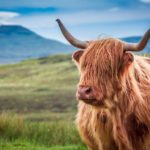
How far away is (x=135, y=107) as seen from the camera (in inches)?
296

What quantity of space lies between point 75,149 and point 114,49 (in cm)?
492

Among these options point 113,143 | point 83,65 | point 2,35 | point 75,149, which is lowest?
point 2,35

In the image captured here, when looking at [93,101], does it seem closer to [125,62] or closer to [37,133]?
[125,62]

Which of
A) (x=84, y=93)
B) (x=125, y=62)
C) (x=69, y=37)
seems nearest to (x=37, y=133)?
(x=69, y=37)

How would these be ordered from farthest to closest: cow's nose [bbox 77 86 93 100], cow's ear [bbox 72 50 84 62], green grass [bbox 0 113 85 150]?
1. green grass [bbox 0 113 85 150]
2. cow's ear [bbox 72 50 84 62]
3. cow's nose [bbox 77 86 93 100]

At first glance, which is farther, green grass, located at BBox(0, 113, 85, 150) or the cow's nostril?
green grass, located at BBox(0, 113, 85, 150)

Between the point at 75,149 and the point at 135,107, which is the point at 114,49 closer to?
the point at 135,107

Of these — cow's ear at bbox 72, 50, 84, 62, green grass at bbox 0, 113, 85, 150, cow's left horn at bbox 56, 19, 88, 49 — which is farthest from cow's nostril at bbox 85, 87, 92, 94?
green grass at bbox 0, 113, 85, 150

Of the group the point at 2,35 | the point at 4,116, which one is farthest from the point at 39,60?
the point at 2,35

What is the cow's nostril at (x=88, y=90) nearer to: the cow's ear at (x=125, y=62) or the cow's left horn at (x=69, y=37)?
the cow's ear at (x=125, y=62)

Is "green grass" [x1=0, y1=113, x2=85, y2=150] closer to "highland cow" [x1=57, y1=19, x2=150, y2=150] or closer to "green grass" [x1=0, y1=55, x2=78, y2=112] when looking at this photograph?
"highland cow" [x1=57, y1=19, x2=150, y2=150]

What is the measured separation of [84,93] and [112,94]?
49 centimetres

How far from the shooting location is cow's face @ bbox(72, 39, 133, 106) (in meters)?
6.96

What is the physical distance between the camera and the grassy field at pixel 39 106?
1314 cm
